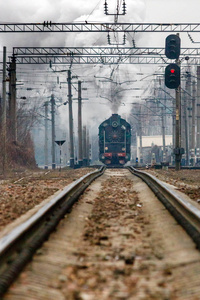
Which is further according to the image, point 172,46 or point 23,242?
point 172,46

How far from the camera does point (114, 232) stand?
21.5ft

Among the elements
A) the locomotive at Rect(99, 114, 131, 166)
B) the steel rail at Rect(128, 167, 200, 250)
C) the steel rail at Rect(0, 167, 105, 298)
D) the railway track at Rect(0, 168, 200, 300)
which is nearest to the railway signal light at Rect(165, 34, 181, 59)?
the steel rail at Rect(128, 167, 200, 250)

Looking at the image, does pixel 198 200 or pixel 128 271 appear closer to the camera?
pixel 128 271

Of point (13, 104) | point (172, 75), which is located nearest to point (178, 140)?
point (172, 75)

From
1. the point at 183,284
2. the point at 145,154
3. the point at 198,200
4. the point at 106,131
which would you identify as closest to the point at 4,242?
the point at 183,284

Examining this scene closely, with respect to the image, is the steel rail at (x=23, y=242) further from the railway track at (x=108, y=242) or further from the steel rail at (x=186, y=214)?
the steel rail at (x=186, y=214)

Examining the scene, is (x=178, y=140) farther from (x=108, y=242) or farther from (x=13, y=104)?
(x=108, y=242)

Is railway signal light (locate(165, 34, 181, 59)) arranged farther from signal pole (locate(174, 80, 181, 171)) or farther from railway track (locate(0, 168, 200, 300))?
railway track (locate(0, 168, 200, 300))

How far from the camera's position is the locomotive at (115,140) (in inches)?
1652

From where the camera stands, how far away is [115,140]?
42.3 meters

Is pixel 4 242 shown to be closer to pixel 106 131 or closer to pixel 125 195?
pixel 125 195

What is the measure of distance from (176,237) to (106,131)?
36355mm

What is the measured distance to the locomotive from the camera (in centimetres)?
4197

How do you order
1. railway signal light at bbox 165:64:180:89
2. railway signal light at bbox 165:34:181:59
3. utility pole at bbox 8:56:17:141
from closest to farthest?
railway signal light at bbox 165:64:180:89 < railway signal light at bbox 165:34:181:59 < utility pole at bbox 8:56:17:141
